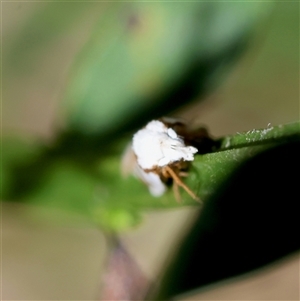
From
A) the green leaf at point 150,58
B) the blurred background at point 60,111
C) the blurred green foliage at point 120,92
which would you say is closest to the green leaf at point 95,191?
the blurred green foliage at point 120,92

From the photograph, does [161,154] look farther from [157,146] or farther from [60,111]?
[60,111]

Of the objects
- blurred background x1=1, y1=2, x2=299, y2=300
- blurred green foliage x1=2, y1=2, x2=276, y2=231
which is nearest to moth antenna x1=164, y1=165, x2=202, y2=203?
blurred green foliage x1=2, y1=2, x2=276, y2=231

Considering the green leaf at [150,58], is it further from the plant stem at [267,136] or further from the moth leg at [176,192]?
the plant stem at [267,136]

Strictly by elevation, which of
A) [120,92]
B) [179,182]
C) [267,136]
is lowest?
[267,136]

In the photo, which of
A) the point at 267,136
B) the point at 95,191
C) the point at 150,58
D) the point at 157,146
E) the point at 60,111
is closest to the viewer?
the point at 267,136

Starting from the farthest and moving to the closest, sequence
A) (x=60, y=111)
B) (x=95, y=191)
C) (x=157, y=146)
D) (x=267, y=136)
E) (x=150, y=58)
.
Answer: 1. (x=60, y=111)
2. (x=150, y=58)
3. (x=95, y=191)
4. (x=157, y=146)
5. (x=267, y=136)

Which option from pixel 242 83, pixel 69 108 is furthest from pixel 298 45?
pixel 69 108

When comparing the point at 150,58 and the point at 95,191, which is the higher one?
the point at 150,58

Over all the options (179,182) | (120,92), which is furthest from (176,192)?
(120,92)
